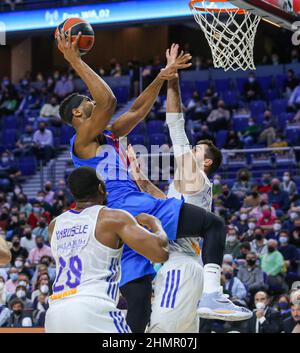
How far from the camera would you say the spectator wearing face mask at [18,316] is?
12.0m

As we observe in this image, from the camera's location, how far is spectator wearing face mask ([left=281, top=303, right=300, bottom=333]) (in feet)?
32.5

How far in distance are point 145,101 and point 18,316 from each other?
20.8 feet

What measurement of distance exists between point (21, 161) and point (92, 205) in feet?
47.0

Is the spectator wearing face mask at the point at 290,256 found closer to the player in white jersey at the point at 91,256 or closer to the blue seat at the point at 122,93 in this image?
the player in white jersey at the point at 91,256

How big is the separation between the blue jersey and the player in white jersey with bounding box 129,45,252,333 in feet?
0.75

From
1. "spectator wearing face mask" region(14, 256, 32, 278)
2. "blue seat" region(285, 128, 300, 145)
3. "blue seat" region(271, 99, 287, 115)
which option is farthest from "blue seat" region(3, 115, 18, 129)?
"blue seat" region(285, 128, 300, 145)

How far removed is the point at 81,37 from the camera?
6109 mm

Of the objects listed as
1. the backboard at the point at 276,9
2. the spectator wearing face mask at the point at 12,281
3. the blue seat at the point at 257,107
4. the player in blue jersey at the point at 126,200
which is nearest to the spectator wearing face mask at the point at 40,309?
the spectator wearing face mask at the point at 12,281

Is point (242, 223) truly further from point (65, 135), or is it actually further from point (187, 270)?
point (187, 270)

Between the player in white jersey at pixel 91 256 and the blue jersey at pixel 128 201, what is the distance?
2.59 feet

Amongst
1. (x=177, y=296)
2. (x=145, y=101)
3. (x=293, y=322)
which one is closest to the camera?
(x=177, y=296)

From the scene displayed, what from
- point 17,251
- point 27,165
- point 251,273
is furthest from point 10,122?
point 251,273

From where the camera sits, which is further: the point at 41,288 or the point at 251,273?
the point at 41,288

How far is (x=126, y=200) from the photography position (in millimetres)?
6031
